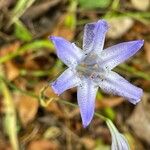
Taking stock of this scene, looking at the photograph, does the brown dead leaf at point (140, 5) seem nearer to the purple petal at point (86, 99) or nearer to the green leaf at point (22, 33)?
the green leaf at point (22, 33)

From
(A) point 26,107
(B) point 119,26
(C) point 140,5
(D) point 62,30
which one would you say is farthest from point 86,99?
(C) point 140,5

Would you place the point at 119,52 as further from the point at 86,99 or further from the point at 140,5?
the point at 140,5

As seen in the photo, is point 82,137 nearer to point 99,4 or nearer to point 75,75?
point 99,4

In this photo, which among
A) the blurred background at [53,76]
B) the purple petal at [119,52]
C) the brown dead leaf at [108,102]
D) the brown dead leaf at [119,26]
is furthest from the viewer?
the brown dead leaf at [119,26]

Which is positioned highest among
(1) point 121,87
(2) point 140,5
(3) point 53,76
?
(1) point 121,87

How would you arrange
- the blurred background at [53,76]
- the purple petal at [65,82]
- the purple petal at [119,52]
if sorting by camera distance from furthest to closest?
the blurred background at [53,76]
the purple petal at [119,52]
the purple petal at [65,82]

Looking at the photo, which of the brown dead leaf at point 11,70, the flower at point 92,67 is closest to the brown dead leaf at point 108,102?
the brown dead leaf at point 11,70

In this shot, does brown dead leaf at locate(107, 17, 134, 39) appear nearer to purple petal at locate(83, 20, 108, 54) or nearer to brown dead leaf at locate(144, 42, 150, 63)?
brown dead leaf at locate(144, 42, 150, 63)
